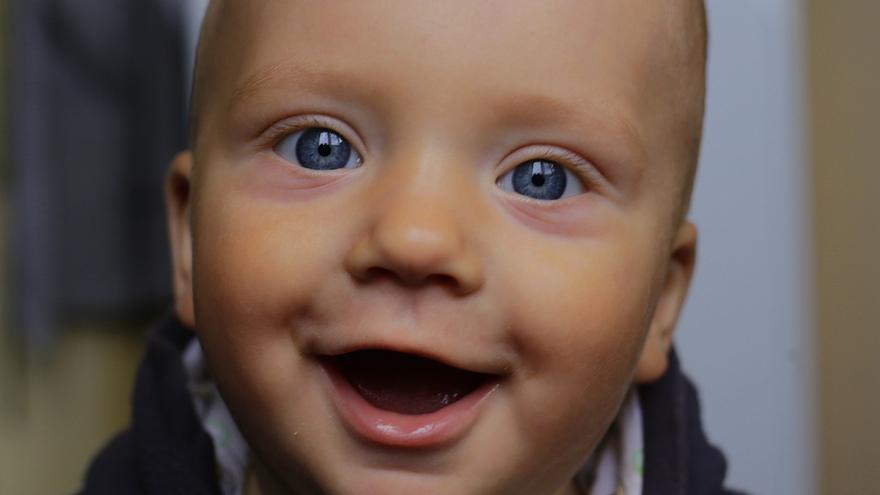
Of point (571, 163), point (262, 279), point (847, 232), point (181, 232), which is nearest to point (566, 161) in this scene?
point (571, 163)

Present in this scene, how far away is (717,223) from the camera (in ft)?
4.42

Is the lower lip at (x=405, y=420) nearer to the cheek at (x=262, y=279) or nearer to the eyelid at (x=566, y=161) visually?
the cheek at (x=262, y=279)

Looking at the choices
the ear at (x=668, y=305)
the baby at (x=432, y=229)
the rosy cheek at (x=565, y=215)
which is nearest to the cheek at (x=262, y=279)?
the baby at (x=432, y=229)

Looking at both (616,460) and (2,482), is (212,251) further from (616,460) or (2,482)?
(2,482)

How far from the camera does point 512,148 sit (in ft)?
2.14

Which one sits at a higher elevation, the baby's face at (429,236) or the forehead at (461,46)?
the forehead at (461,46)

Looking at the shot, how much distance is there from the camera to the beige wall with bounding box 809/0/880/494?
58.4 inches

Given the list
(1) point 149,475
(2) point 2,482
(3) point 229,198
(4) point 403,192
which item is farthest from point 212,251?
(2) point 2,482

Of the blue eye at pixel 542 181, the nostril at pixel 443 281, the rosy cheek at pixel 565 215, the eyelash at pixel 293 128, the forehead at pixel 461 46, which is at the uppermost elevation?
the forehead at pixel 461 46

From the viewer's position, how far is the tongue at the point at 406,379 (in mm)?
651

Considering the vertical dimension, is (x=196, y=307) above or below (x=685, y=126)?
below

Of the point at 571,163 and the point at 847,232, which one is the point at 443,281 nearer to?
the point at 571,163

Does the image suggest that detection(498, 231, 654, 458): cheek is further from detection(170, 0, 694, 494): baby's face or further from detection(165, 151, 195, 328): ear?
detection(165, 151, 195, 328): ear

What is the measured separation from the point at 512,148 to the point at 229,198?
20 cm
